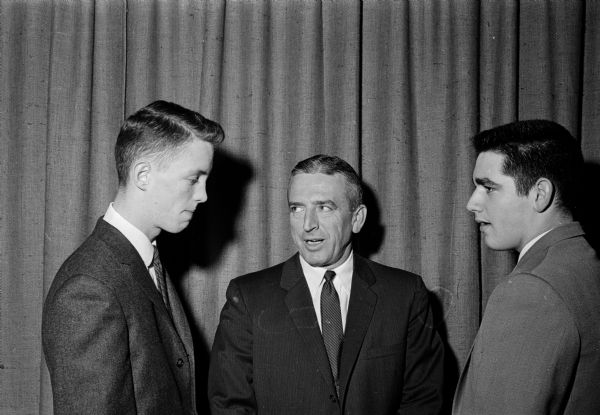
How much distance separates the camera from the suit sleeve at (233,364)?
5.42ft

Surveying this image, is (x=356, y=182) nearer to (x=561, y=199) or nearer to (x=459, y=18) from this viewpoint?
(x=561, y=199)

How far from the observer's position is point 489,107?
2.24 meters

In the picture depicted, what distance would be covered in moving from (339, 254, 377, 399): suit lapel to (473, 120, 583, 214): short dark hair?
0.66m

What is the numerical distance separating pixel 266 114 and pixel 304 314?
36.7 inches

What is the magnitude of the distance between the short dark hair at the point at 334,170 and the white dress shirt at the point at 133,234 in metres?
0.64

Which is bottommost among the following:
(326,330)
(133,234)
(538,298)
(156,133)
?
(326,330)

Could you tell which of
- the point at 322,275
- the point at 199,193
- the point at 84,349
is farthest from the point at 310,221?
the point at 84,349

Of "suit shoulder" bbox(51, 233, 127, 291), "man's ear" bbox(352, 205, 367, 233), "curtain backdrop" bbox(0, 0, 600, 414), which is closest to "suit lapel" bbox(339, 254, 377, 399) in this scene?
"man's ear" bbox(352, 205, 367, 233)

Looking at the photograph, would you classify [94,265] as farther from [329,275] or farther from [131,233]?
[329,275]

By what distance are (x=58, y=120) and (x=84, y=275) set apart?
1211 millimetres

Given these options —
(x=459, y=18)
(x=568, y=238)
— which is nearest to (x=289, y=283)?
(x=568, y=238)

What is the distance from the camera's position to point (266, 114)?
219cm

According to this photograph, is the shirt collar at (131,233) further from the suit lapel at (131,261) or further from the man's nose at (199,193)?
the man's nose at (199,193)

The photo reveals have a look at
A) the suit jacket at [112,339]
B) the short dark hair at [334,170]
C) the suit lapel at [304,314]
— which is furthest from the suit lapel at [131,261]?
the short dark hair at [334,170]
